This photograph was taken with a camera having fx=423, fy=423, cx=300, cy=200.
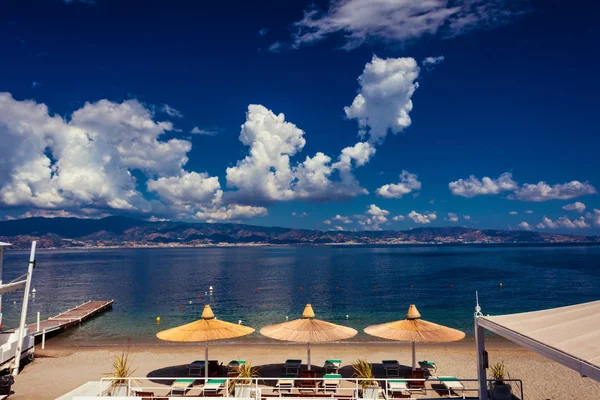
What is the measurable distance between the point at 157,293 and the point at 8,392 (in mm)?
47064

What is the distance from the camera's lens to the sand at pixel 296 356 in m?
15.0

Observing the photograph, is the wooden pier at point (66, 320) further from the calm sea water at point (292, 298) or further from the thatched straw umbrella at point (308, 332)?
the thatched straw umbrella at point (308, 332)

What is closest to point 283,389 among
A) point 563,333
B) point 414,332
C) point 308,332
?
point 308,332

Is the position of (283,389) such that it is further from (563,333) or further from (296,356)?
(563,333)

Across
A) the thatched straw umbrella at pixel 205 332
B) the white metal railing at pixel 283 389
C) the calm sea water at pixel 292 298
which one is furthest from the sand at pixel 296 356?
the calm sea water at pixel 292 298

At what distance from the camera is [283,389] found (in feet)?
45.6

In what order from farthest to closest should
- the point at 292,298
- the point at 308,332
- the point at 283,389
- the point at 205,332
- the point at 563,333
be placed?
the point at 292,298 → the point at 205,332 → the point at 308,332 → the point at 283,389 → the point at 563,333

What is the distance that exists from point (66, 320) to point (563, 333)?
36.9 m

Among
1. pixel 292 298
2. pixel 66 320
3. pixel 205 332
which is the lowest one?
pixel 292 298

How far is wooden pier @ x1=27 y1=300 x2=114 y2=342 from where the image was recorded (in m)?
29.7

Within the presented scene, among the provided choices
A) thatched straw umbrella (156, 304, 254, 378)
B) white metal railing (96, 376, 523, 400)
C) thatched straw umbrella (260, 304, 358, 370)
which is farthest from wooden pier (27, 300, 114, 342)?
thatched straw umbrella (260, 304, 358, 370)

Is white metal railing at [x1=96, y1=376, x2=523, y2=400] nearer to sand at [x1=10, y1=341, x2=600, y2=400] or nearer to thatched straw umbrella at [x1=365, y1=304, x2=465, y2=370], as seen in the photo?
thatched straw umbrella at [x1=365, y1=304, x2=465, y2=370]

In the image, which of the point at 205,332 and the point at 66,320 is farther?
the point at 66,320

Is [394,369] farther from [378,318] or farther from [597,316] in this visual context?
[378,318]
